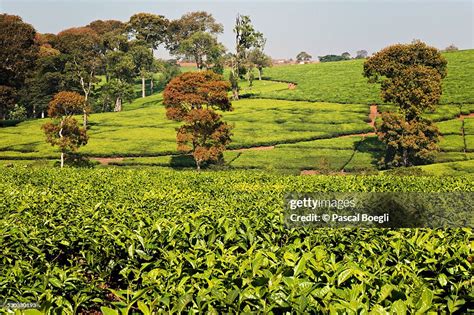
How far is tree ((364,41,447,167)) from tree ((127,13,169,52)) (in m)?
67.0

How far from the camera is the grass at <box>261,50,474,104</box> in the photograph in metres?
65.3

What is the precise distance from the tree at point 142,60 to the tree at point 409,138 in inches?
2219

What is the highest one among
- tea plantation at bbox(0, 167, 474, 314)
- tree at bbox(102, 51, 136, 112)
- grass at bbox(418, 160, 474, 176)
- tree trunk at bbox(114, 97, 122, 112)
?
tree at bbox(102, 51, 136, 112)

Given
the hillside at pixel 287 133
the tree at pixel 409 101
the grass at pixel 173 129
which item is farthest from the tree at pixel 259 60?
the tree at pixel 409 101

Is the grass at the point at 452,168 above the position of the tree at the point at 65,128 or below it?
below

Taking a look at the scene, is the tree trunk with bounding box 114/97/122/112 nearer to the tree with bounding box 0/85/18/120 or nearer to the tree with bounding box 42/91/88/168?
the tree with bounding box 0/85/18/120

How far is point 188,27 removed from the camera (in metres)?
118

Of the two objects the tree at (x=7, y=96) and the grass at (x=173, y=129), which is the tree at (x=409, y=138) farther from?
the tree at (x=7, y=96)

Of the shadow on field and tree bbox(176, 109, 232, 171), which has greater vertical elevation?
tree bbox(176, 109, 232, 171)

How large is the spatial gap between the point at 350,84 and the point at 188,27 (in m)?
54.3

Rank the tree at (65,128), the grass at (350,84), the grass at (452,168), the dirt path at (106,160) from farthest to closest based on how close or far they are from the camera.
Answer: the grass at (350,84)
the dirt path at (106,160)
the tree at (65,128)
the grass at (452,168)

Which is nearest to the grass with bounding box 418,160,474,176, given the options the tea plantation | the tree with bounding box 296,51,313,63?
the tea plantation

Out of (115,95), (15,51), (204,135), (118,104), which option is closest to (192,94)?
(204,135)

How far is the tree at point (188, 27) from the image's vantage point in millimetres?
115475
